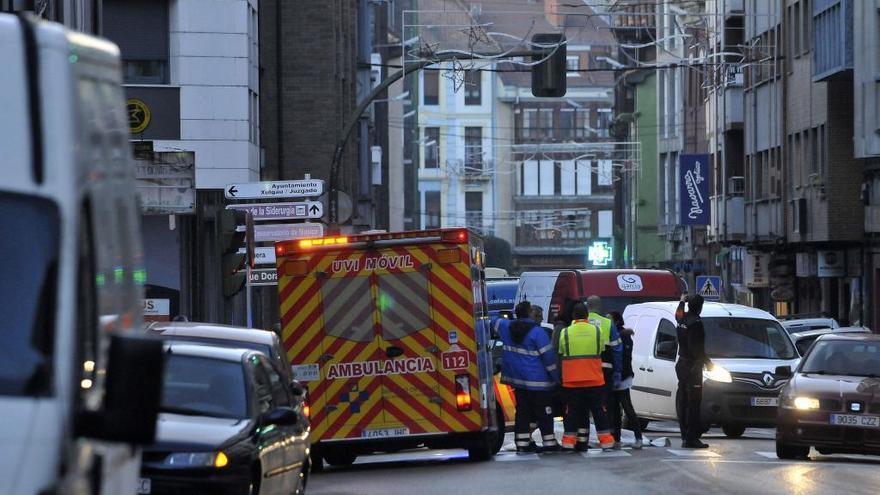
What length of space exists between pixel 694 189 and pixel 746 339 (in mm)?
40647

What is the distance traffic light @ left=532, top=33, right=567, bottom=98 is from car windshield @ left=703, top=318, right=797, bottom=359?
3.87 m

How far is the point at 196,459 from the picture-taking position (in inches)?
504

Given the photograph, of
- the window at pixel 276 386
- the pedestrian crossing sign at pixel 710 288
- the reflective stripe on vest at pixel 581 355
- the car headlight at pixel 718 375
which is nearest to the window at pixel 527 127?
the pedestrian crossing sign at pixel 710 288

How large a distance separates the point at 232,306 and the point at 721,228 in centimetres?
2811

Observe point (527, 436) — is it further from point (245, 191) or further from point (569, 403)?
point (245, 191)

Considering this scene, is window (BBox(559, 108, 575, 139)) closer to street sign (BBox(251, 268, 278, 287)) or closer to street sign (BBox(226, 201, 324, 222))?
street sign (BBox(251, 268, 278, 287))

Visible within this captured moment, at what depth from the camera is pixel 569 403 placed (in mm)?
23438

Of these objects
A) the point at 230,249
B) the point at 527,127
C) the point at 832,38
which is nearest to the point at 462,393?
the point at 230,249

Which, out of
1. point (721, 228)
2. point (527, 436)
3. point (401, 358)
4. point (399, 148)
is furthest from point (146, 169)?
point (399, 148)

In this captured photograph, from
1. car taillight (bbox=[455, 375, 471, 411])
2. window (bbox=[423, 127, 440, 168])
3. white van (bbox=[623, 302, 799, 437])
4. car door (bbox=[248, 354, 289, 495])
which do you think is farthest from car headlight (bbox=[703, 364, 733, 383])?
window (bbox=[423, 127, 440, 168])

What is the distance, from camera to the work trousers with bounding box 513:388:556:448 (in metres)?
23.3

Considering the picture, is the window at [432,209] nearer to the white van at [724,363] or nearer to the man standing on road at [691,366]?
the white van at [724,363]

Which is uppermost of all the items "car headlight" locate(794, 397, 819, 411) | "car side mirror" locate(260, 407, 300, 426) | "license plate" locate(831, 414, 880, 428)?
"car side mirror" locate(260, 407, 300, 426)

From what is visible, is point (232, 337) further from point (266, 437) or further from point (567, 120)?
point (567, 120)
